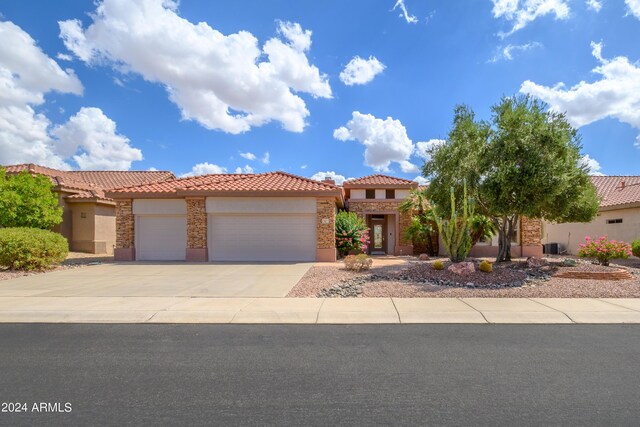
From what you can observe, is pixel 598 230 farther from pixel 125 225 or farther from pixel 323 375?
pixel 125 225

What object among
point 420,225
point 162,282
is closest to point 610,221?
point 420,225

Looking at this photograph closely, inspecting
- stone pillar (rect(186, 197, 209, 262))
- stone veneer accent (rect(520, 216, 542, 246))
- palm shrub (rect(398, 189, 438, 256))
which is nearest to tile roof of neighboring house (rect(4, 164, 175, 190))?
stone pillar (rect(186, 197, 209, 262))

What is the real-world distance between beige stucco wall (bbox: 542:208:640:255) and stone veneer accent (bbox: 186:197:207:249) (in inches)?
783

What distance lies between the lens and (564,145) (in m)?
11.4

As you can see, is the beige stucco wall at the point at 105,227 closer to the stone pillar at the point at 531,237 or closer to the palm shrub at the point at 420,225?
the palm shrub at the point at 420,225

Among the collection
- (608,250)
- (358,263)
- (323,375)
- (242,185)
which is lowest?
(323,375)

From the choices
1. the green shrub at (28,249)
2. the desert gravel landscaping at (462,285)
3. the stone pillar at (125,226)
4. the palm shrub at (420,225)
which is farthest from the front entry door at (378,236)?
the green shrub at (28,249)

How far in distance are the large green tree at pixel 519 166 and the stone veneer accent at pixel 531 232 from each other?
5.26 meters

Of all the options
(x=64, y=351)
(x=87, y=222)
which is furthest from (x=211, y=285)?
(x=87, y=222)

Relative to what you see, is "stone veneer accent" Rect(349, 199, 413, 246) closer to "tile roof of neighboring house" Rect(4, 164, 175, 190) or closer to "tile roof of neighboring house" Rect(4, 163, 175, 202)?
"tile roof of neighboring house" Rect(4, 163, 175, 202)

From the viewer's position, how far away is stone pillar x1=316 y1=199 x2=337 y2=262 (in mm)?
16125

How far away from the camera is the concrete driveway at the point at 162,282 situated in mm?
8797

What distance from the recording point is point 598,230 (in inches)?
770

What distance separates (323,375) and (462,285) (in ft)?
21.1
